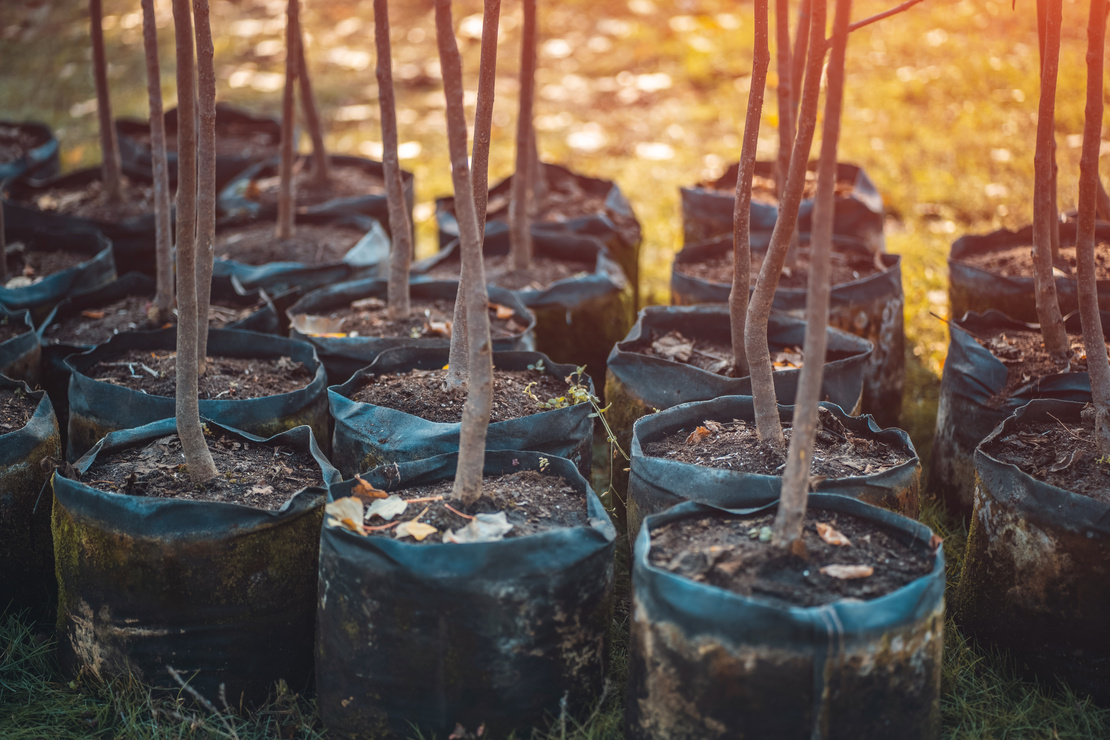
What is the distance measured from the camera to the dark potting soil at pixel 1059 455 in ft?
5.89

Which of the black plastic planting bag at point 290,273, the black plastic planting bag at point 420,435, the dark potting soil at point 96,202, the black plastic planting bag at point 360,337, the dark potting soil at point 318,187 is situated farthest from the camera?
the dark potting soil at point 318,187

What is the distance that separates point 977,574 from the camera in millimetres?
1915

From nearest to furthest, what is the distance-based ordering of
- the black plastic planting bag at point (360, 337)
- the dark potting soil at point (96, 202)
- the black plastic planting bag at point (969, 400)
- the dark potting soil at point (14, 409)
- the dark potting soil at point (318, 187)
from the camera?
the dark potting soil at point (14, 409)
the black plastic planting bag at point (969, 400)
the black plastic planting bag at point (360, 337)
the dark potting soil at point (96, 202)
the dark potting soil at point (318, 187)

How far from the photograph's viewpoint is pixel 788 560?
4.99ft

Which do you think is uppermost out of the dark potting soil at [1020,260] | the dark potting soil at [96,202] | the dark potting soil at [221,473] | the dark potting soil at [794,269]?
the dark potting soil at [96,202]

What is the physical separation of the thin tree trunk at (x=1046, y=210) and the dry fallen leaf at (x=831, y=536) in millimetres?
1100

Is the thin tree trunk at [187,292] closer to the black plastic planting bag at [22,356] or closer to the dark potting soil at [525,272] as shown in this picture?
the black plastic planting bag at [22,356]

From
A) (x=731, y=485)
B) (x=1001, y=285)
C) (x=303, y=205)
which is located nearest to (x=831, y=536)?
(x=731, y=485)

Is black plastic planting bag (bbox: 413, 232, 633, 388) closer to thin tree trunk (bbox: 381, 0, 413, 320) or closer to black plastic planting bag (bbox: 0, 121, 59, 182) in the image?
thin tree trunk (bbox: 381, 0, 413, 320)

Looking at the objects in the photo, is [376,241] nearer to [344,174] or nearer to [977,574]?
[344,174]

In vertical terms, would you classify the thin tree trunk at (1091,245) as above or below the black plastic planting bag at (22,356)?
above

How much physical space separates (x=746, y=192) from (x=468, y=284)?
83 cm

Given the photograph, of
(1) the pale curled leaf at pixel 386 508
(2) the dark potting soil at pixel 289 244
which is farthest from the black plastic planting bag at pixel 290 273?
(1) the pale curled leaf at pixel 386 508

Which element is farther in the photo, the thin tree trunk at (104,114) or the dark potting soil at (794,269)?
the thin tree trunk at (104,114)
